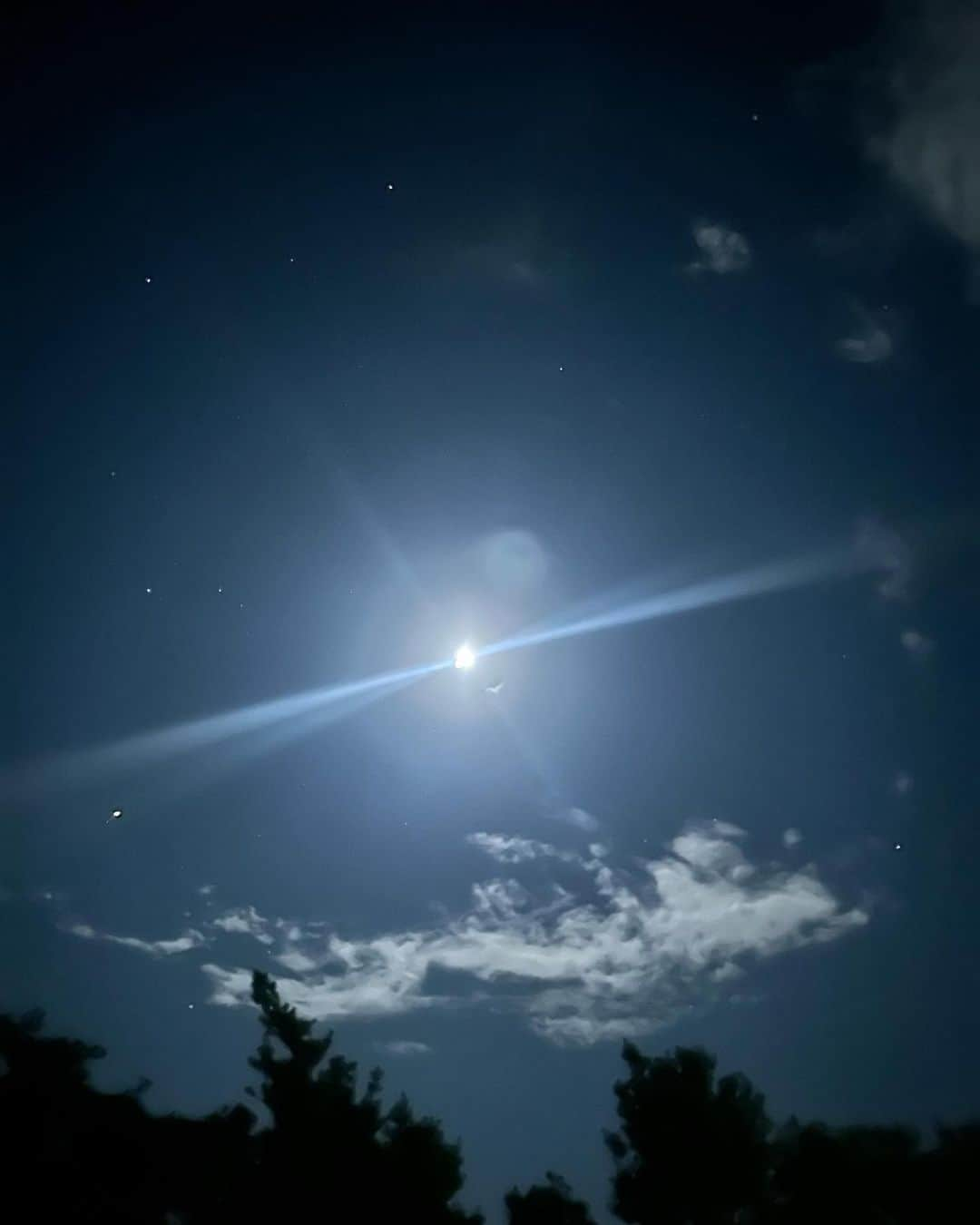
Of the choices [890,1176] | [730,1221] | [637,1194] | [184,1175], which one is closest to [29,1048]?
[184,1175]

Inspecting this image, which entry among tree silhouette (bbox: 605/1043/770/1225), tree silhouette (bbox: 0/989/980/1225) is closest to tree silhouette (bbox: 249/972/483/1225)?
tree silhouette (bbox: 0/989/980/1225)

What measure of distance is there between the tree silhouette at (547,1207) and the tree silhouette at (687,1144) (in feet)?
3.60

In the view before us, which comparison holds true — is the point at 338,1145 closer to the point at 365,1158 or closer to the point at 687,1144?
the point at 365,1158

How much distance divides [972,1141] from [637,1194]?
814cm

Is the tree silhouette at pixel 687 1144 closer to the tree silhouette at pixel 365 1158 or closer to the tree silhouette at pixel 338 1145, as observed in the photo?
the tree silhouette at pixel 365 1158

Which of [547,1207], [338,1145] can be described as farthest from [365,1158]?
[547,1207]

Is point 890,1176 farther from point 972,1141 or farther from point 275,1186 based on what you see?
point 275,1186

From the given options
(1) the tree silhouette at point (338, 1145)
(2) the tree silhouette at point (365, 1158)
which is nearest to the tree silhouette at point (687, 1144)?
(2) the tree silhouette at point (365, 1158)

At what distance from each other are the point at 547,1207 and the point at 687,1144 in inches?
159

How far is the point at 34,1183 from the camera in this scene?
565 inches

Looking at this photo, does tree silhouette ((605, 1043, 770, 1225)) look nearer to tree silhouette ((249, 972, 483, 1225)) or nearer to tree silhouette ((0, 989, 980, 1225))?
tree silhouette ((0, 989, 980, 1225))

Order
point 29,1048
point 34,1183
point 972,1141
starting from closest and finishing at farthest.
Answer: point 34,1183 < point 972,1141 < point 29,1048

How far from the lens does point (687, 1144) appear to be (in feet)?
62.6

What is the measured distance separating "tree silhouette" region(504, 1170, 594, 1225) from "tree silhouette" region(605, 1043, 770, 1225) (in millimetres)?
1098
